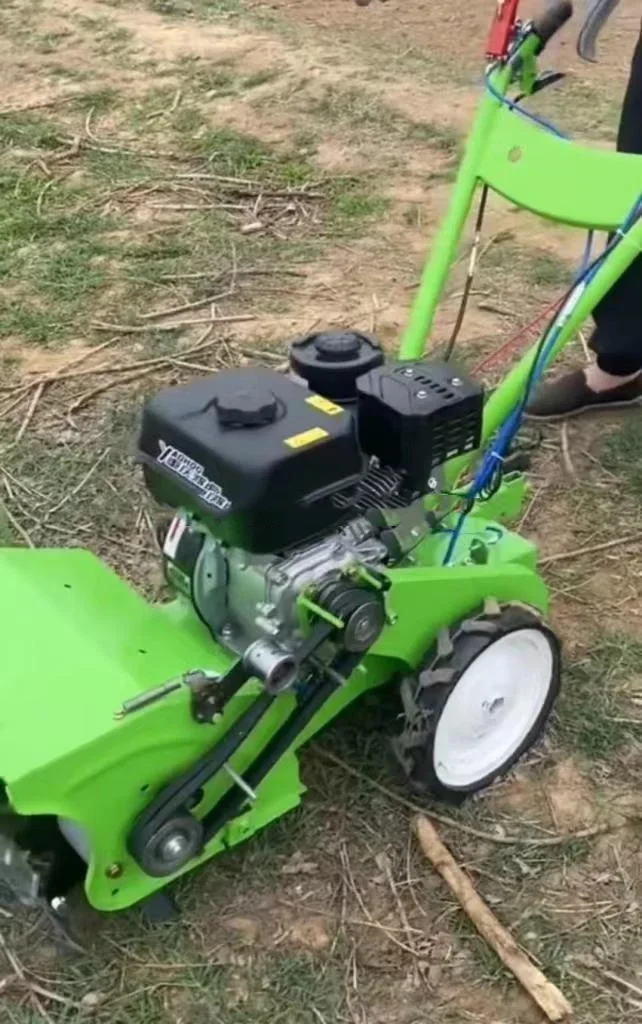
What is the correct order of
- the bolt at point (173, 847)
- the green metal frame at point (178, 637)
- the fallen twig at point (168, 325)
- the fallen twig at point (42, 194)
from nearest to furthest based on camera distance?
1. the green metal frame at point (178, 637)
2. the bolt at point (173, 847)
3. the fallen twig at point (168, 325)
4. the fallen twig at point (42, 194)

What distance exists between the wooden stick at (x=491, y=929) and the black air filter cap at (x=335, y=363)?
0.75 meters

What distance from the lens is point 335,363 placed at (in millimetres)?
2100

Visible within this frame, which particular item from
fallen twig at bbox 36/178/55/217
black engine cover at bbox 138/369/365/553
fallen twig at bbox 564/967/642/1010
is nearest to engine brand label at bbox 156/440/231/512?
black engine cover at bbox 138/369/365/553

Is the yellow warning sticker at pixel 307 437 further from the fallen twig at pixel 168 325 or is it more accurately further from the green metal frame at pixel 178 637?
the fallen twig at pixel 168 325

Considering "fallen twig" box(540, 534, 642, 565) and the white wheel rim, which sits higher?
the white wheel rim

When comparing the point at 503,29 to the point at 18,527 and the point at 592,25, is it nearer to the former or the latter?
the point at 592,25

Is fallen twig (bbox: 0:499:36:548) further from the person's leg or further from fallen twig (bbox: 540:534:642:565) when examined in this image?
the person's leg

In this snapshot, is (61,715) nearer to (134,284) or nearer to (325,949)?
(325,949)

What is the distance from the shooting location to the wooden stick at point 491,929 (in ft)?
6.54

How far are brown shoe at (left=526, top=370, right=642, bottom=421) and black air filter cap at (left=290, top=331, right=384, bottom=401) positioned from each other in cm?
127

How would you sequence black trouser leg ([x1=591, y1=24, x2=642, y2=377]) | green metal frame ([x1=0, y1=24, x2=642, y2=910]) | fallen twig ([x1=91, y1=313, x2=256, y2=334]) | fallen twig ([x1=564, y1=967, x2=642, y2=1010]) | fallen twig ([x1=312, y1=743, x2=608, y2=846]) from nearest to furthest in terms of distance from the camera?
green metal frame ([x1=0, y1=24, x2=642, y2=910]) → fallen twig ([x1=564, y1=967, x2=642, y2=1010]) → fallen twig ([x1=312, y1=743, x2=608, y2=846]) → black trouser leg ([x1=591, y1=24, x2=642, y2=377]) → fallen twig ([x1=91, y1=313, x2=256, y2=334])

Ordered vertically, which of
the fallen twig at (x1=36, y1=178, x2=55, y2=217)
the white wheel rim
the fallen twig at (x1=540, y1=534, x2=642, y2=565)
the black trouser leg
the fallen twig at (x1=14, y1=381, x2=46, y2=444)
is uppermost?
the black trouser leg

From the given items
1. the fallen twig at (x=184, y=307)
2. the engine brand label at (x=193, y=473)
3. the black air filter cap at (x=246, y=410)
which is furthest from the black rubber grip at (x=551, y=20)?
the fallen twig at (x=184, y=307)

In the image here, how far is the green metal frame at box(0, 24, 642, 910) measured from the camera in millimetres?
1795
